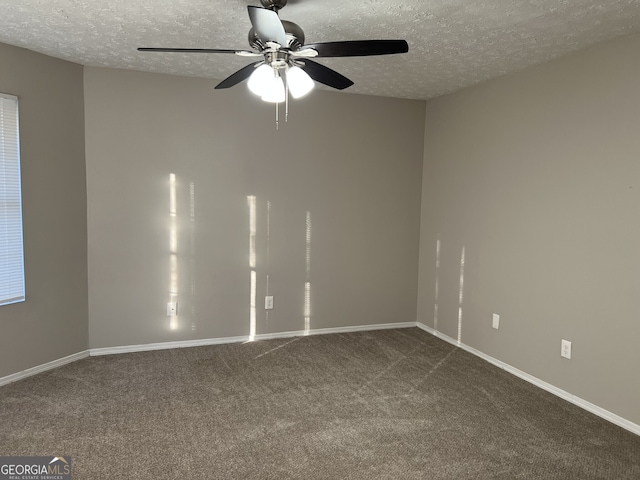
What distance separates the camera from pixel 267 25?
1877 millimetres

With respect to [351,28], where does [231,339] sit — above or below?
below

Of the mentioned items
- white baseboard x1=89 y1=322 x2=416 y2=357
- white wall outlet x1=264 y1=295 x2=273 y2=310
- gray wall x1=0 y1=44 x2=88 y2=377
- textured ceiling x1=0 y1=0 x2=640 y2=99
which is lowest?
white baseboard x1=89 y1=322 x2=416 y2=357

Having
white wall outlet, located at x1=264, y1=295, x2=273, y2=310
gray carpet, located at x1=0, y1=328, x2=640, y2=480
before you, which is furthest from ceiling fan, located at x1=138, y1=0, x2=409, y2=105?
white wall outlet, located at x1=264, y1=295, x2=273, y2=310

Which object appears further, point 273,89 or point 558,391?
point 558,391

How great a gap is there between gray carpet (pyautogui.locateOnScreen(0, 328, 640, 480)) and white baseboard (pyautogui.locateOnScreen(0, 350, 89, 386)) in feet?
0.25

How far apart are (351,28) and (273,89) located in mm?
718

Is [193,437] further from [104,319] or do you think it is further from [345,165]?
[345,165]

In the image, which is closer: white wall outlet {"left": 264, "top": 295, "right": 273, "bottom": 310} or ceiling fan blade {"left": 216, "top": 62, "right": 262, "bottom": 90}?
ceiling fan blade {"left": 216, "top": 62, "right": 262, "bottom": 90}

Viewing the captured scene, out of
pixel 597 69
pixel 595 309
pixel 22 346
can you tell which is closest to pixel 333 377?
pixel 595 309

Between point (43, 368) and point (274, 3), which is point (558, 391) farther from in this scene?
point (43, 368)

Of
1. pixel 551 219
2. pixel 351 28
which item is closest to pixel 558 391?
pixel 551 219

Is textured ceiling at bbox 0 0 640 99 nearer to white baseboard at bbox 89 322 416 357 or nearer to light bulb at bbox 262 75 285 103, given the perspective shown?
light bulb at bbox 262 75 285 103

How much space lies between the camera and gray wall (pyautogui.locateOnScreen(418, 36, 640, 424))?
2773mm

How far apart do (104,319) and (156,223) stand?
0.88 meters
